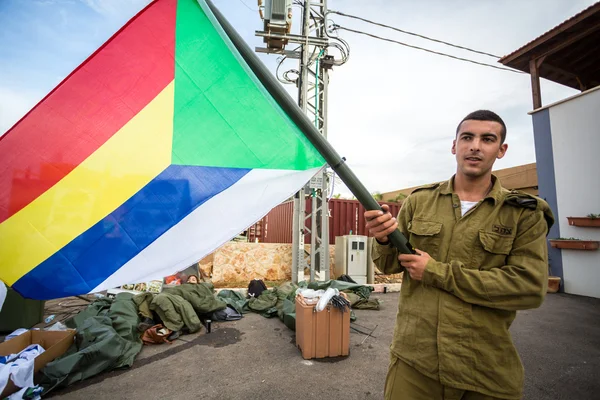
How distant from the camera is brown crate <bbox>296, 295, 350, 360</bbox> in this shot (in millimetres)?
4102

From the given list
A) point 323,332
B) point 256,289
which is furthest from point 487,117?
point 256,289

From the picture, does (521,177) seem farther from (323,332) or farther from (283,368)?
(283,368)

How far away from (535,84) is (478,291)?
1114cm

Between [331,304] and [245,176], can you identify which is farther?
[331,304]

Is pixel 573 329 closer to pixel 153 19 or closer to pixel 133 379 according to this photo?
pixel 133 379

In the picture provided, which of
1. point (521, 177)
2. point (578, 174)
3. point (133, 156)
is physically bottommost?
point (133, 156)

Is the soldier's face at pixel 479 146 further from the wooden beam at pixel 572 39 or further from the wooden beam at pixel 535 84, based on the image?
the wooden beam at pixel 535 84

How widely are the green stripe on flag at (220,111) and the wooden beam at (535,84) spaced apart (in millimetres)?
10937

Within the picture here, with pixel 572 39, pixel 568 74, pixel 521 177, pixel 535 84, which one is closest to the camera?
pixel 572 39

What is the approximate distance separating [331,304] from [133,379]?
271 centimetres

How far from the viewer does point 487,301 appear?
4.31 feet

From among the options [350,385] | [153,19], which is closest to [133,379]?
[350,385]

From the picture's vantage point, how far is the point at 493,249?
1.41m

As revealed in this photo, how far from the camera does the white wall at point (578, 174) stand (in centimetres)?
777
